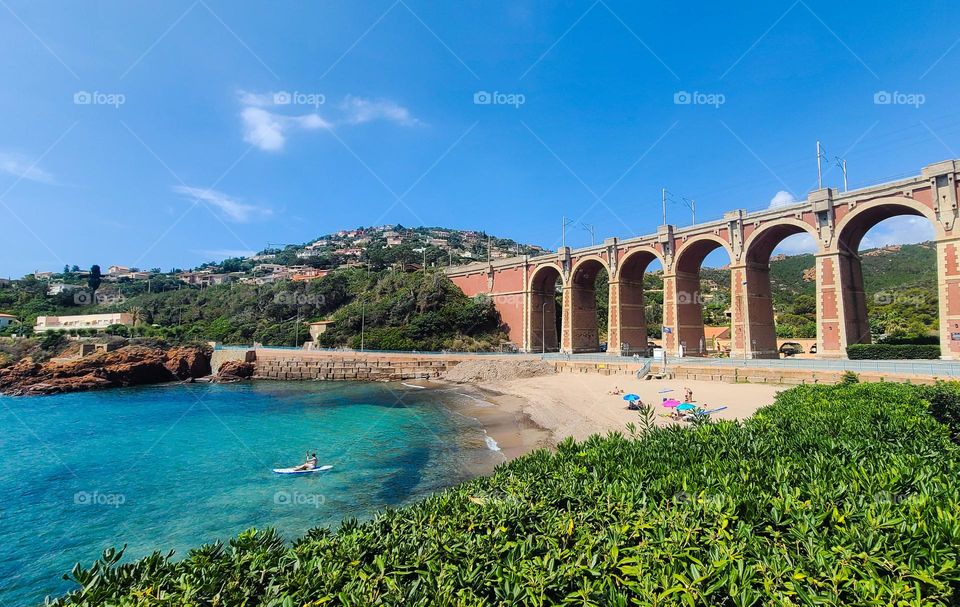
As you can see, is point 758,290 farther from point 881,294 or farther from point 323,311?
point 323,311

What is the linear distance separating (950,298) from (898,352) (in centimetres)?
369

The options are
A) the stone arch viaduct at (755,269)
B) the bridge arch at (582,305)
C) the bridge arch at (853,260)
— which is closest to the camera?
the stone arch viaduct at (755,269)

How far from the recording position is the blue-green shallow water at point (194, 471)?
1091 centimetres

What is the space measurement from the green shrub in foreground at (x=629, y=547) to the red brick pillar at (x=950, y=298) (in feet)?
86.1

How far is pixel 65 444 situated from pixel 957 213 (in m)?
48.5

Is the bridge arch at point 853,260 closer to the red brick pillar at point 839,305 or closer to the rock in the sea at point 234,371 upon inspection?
the red brick pillar at point 839,305

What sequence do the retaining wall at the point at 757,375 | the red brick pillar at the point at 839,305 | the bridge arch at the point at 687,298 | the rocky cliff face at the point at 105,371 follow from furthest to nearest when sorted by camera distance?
1. the rocky cliff face at the point at 105,371
2. the bridge arch at the point at 687,298
3. the red brick pillar at the point at 839,305
4. the retaining wall at the point at 757,375

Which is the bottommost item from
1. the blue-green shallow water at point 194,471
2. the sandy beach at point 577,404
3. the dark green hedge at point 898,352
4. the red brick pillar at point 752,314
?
the blue-green shallow water at point 194,471

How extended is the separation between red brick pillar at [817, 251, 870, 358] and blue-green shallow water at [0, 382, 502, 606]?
78.9 feet

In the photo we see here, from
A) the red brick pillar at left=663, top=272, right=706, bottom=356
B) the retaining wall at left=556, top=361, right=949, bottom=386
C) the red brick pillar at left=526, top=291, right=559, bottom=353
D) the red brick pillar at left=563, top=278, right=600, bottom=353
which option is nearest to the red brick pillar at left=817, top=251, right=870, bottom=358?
the retaining wall at left=556, top=361, right=949, bottom=386

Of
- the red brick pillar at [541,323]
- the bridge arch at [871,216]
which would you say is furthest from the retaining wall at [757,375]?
the red brick pillar at [541,323]

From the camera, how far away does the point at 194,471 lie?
637 inches

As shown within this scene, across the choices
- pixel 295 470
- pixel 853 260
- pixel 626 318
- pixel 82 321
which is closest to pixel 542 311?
pixel 626 318

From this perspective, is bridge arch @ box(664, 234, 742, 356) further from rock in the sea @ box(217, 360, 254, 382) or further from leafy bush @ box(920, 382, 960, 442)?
rock in the sea @ box(217, 360, 254, 382)
